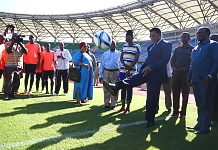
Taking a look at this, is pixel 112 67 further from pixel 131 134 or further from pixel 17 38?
pixel 17 38

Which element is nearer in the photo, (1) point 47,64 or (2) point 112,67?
(2) point 112,67

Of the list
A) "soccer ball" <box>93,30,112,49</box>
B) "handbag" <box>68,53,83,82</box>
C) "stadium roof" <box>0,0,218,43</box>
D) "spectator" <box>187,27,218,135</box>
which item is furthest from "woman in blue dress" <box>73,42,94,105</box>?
"stadium roof" <box>0,0,218,43</box>

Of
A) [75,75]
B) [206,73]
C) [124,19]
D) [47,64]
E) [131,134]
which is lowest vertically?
[131,134]

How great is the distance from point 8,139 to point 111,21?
36.5 meters

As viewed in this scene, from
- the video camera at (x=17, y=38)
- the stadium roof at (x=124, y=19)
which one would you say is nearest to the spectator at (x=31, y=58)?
the video camera at (x=17, y=38)

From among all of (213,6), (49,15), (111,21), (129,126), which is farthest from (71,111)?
(49,15)

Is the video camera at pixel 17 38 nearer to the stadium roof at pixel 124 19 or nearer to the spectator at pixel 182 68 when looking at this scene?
the spectator at pixel 182 68

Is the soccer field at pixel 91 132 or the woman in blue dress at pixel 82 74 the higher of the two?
the woman in blue dress at pixel 82 74

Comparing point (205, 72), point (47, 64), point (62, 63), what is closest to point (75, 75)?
point (62, 63)

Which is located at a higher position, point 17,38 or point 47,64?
point 17,38

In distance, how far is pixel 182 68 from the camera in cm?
495

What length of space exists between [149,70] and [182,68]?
134 centimetres

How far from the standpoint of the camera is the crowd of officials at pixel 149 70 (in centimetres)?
379

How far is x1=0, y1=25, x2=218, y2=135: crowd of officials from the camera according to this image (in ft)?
12.4
